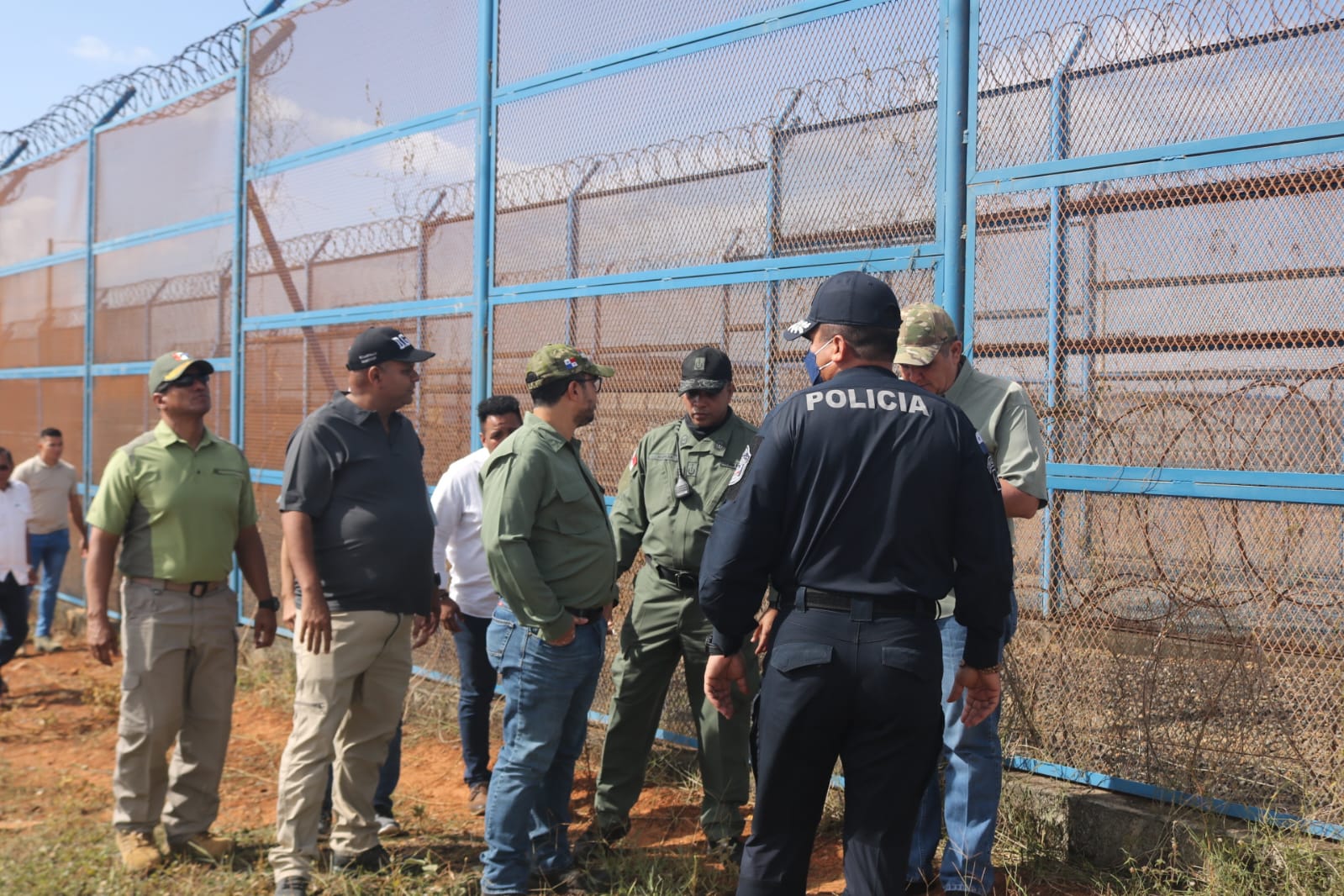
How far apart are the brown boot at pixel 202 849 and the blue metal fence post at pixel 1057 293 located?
3.41 metres

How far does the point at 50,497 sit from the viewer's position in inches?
348

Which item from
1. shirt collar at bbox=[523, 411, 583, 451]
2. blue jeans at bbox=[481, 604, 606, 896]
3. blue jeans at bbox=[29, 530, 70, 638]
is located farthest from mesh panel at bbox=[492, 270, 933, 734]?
blue jeans at bbox=[29, 530, 70, 638]

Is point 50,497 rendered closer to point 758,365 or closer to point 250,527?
point 250,527

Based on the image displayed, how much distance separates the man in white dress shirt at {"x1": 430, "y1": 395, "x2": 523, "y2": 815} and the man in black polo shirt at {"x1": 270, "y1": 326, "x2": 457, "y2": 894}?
2.12 feet

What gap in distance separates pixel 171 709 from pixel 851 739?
2.97 meters

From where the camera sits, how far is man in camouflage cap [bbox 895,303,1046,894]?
3.38 metres

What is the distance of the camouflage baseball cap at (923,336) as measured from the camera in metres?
3.42

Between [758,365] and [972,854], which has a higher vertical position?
[758,365]

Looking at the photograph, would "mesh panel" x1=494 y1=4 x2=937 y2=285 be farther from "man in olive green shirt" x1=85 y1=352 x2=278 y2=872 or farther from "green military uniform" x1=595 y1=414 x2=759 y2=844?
"man in olive green shirt" x1=85 y1=352 x2=278 y2=872

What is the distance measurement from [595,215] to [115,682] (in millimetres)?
4871

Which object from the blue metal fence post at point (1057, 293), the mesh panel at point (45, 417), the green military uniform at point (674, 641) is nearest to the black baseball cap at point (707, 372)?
the green military uniform at point (674, 641)

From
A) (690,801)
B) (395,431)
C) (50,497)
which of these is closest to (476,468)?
(395,431)

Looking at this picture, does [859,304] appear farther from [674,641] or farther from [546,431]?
[674,641]

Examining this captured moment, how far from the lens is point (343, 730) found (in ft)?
13.7
